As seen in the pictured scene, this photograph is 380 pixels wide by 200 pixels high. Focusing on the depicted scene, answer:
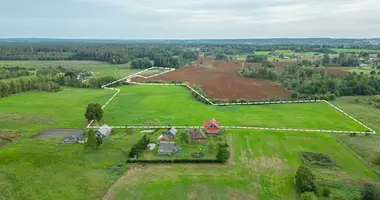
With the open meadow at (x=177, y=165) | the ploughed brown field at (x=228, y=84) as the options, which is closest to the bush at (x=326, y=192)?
the open meadow at (x=177, y=165)

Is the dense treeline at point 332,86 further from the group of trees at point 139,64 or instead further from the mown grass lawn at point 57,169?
the group of trees at point 139,64

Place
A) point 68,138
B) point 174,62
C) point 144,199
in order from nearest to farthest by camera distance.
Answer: point 144,199
point 68,138
point 174,62

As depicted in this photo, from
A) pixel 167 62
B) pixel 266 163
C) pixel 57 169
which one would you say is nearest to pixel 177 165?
pixel 266 163

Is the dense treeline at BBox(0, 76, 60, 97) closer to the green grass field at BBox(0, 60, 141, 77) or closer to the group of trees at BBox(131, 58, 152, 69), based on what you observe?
the green grass field at BBox(0, 60, 141, 77)

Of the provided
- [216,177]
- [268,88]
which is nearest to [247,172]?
[216,177]

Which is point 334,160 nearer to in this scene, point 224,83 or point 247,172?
A: point 247,172

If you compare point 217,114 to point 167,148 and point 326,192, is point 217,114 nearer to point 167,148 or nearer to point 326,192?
point 167,148

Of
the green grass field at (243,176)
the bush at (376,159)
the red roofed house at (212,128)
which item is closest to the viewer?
the green grass field at (243,176)

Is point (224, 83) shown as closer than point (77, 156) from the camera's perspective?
No
